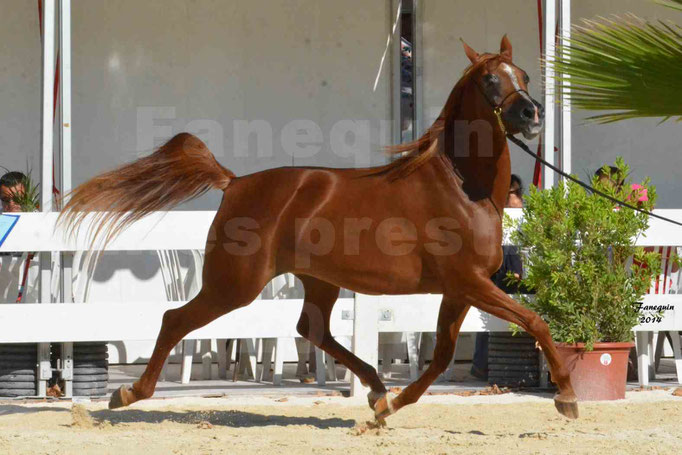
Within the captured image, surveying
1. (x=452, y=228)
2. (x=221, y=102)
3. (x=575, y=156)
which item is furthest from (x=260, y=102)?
(x=452, y=228)

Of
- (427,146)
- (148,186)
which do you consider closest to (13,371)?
(148,186)

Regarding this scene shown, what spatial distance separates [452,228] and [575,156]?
4608mm

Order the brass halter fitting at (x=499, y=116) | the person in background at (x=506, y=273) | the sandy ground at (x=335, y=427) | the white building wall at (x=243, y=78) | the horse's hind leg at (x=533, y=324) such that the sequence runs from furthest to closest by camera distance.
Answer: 1. the white building wall at (x=243, y=78)
2. the person in background at (x=506, y=273)
3. the brass halter fitting at (x=499, y=116)
4. the horse's hind leg at (x=533, y=324)
5. the sandy ground at (x=335, y=427)

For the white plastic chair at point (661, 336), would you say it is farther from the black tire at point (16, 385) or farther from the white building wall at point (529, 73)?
the black tire at point (16, 385)

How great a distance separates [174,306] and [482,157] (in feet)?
8.56

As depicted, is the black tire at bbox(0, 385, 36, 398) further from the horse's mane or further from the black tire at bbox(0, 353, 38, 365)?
the horse's mane

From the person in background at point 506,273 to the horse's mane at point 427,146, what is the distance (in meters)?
2.13

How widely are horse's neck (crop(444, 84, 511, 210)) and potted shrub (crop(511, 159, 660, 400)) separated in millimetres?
1638

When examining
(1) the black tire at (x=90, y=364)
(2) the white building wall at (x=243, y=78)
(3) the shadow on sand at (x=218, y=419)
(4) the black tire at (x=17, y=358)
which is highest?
(2) the white building wall at (x=243, y=78)

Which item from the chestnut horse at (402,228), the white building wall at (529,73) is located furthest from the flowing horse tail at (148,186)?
the white building wall at (529,73)

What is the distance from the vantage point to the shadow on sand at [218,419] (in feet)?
18.6

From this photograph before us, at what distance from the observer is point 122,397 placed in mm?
5344

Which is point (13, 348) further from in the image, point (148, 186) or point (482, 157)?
point (482, 157)

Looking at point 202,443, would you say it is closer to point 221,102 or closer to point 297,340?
point 297,340
